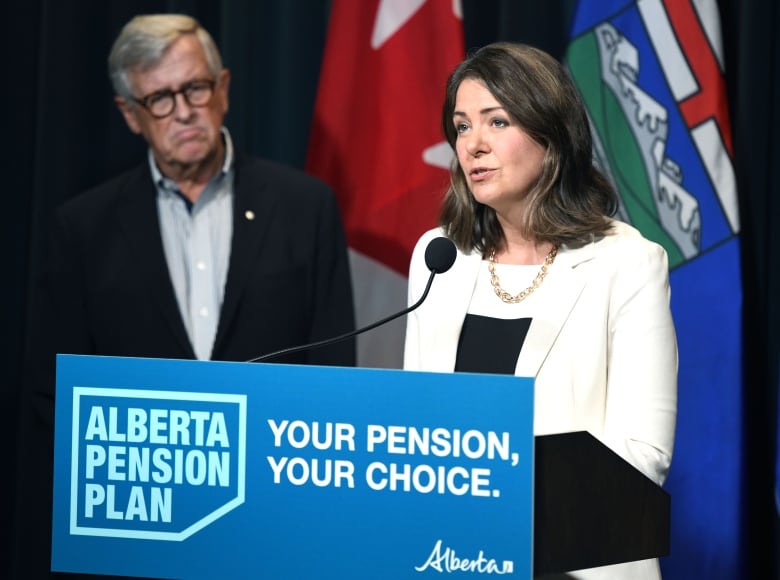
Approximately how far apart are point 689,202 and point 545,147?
1118 millimetres

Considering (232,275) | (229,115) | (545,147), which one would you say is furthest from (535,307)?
(229,115)

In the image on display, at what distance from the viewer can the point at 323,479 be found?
4.91 ft

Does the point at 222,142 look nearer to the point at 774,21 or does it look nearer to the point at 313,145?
the point at 313,145

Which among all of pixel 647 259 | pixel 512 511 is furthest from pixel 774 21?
pixel 512 511

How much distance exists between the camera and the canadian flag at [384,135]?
131 inches

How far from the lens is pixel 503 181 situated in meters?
2.04

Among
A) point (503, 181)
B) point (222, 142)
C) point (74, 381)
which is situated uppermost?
point (222, 142)

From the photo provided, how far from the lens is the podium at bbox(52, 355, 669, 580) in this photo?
1450mm

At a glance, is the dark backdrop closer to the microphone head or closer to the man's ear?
the man's ear

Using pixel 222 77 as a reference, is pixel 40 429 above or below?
below

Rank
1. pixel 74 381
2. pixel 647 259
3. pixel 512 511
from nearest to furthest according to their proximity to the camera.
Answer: pixel 512 511 < pixel 74 381 < pixel 647 259

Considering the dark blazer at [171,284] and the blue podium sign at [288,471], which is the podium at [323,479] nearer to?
the blue podium sign at [288,471]

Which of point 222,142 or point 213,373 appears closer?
point 213,373

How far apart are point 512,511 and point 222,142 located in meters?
1.91
